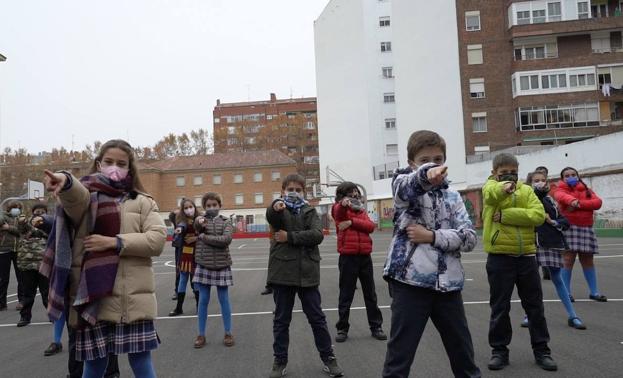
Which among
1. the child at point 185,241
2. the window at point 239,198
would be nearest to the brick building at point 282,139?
the window at point 239,198

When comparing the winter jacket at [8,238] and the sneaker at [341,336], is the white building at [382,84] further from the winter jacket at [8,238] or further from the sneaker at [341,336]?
the sneaker at [341,336]

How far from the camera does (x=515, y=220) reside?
471 cm

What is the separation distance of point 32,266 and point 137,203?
19.3 feet

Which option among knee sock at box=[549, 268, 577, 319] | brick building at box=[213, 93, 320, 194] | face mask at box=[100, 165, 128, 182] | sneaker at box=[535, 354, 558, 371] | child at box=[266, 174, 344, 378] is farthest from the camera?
brick building at box=[213, 93, 320, 194]

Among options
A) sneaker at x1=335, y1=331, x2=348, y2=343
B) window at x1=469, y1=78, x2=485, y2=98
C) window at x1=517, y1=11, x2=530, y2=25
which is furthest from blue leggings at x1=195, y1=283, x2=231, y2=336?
window at x1=517, y1=11, x2=530, y2=25

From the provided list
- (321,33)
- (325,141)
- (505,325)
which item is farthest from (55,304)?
(321,33)

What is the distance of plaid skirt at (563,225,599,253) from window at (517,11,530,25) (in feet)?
130

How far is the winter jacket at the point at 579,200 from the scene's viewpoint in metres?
7.26

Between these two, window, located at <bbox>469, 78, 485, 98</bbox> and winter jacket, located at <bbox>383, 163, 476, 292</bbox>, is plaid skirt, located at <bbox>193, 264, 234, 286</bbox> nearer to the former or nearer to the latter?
winter jacket, located at <bbox>383, 163, 476, 292</bbox>

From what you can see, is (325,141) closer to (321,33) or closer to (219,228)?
(321,33)

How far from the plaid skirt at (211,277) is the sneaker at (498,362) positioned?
3.18 m

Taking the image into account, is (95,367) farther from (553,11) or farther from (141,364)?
(553,11)

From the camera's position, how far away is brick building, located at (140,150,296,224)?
70.9m

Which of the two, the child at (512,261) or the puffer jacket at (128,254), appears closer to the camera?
the puffer jacket at (128,254)
